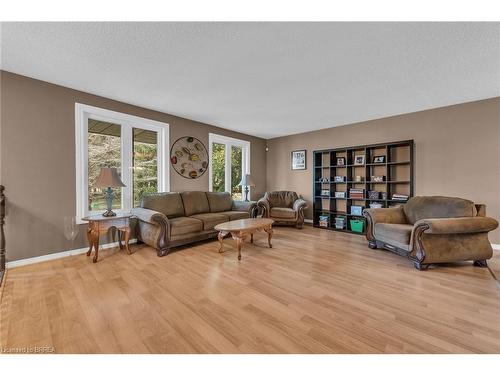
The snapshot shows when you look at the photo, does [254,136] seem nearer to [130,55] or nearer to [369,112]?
[369,112]

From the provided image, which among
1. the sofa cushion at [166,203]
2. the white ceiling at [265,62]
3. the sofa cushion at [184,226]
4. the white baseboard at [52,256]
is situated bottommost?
the white baseboard at [52,256]

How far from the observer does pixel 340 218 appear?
4.85 m

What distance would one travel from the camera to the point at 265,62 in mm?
2367

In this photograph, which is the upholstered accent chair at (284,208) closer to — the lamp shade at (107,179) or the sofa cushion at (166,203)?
the sofa cushion at (166,203)

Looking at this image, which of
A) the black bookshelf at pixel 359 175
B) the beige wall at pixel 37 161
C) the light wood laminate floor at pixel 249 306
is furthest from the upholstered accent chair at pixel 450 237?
the beige wall at pixel 37 161

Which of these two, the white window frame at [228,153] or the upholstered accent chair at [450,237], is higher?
the white window frame at [228,153]

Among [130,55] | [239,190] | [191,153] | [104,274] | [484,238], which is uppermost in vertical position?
[130,55]

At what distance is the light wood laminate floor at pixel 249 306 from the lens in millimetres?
1401

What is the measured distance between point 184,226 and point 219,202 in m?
1.29

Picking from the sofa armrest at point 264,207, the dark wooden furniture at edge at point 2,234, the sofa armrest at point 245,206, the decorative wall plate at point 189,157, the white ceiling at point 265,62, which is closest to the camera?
the white ceiling at point 265,62

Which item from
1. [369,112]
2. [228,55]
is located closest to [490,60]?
[369,112]

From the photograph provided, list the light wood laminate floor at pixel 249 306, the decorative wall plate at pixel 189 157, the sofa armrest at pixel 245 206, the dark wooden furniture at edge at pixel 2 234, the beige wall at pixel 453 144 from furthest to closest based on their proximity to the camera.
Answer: the sofa armrest at pixel 245 206
the decorative wall plate at pixel 189 157
the beige wall at pixel 453 144
the dark wooden furniture at edge at pixel 2 234
the light wood laminate floor at pixel 249 306

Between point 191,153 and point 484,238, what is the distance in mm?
4724

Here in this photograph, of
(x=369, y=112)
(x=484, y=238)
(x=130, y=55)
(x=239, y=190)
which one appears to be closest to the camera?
(x=130, y=55)
